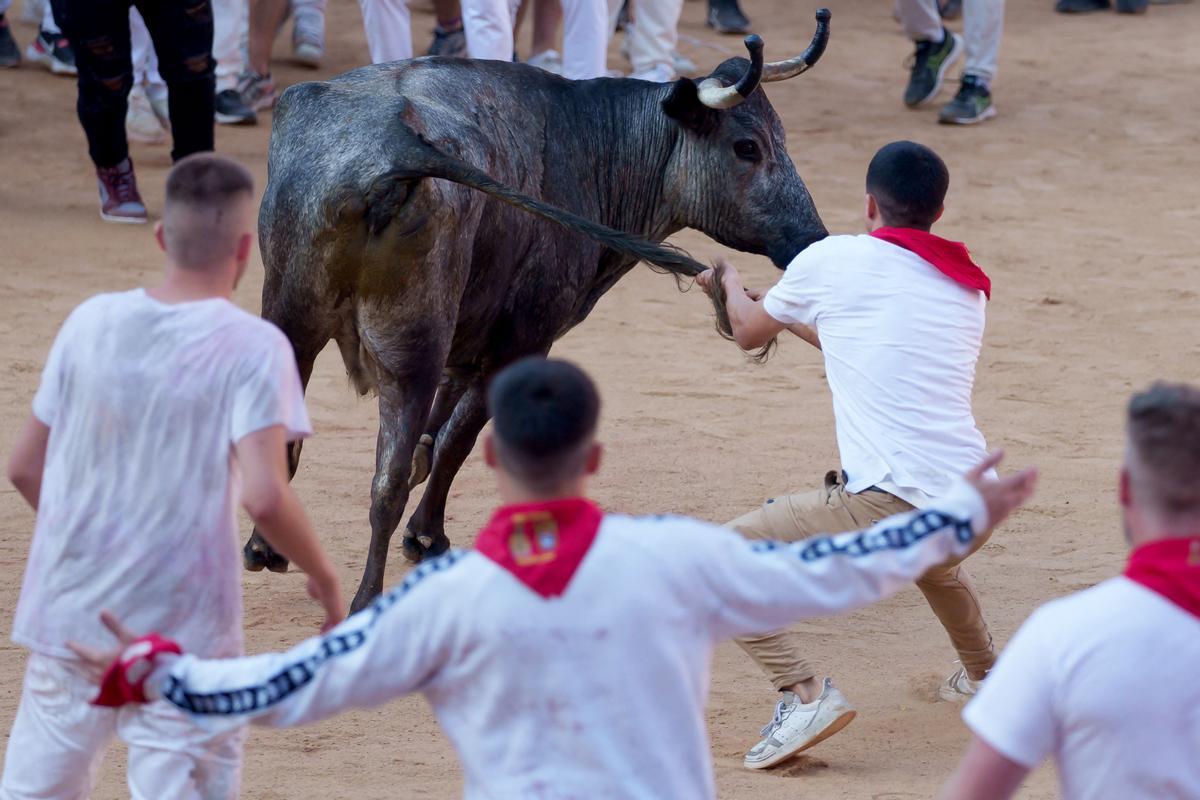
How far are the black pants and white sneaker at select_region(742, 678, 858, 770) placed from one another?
5.62m

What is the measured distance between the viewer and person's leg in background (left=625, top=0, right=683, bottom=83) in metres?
11.5

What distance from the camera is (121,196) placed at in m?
9.67

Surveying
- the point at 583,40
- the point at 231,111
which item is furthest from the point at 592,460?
the point at 231,111

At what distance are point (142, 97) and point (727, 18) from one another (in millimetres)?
5268

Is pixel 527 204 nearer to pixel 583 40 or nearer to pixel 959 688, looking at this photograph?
pixel 959 688

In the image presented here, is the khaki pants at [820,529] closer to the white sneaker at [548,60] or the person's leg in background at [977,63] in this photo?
the white sneaker at [548,60]

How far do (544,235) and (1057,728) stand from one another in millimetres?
3701

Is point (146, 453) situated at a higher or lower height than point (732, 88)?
higher

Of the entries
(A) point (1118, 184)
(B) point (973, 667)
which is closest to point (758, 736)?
(B) point (973, 667)

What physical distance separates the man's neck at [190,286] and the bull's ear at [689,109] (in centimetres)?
328

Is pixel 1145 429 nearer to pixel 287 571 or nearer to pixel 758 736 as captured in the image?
pixel 758 736

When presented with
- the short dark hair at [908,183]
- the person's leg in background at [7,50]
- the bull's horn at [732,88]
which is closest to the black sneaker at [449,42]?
the person's leg in background at [7,50]

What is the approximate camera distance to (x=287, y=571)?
6.02 m

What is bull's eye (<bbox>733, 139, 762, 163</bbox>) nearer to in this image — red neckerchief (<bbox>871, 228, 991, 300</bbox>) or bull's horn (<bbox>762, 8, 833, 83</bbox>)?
bull's horn (<bbox>762, 8, 833, 83</bbox>)
